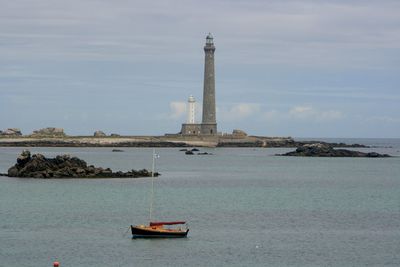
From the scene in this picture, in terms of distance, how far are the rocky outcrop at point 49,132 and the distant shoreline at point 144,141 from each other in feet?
16.2

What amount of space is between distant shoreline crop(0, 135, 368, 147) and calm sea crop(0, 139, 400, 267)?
80.9 meters

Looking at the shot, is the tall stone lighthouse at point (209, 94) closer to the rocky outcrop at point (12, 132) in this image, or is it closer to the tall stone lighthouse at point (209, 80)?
the tall stone lighthouse at point (209, 80)

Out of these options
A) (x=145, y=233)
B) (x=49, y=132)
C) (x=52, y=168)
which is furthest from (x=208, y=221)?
(x=49, y=132)

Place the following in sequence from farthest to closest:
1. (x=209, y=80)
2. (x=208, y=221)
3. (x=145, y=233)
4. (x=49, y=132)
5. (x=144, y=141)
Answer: (x=49, y=132) < (x=144, y=141) < (x=209, y=80) < (x=208, y=221) < (x=145, y=233)

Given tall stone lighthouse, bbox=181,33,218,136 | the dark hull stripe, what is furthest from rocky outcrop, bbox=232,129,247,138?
the dark hull stripe

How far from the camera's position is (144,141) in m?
170

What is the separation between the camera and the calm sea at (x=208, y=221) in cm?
3338

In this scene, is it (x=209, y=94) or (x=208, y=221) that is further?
(x=209, y=94)

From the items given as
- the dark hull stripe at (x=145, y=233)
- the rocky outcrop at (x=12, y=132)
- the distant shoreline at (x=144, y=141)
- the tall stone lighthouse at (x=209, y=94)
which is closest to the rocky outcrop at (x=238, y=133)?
the distant shoreline at (x=144, y=141)

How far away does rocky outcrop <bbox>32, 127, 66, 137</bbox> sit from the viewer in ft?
581

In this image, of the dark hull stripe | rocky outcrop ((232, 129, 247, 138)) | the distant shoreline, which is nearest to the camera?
the dark hull stripe

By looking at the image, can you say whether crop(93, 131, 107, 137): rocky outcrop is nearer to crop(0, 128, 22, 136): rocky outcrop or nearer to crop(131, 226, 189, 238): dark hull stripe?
crop(0, 128, 22, 136): rocky outcrop

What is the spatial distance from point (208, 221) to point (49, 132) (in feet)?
463

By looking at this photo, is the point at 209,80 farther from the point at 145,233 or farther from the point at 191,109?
the point at 145,233
